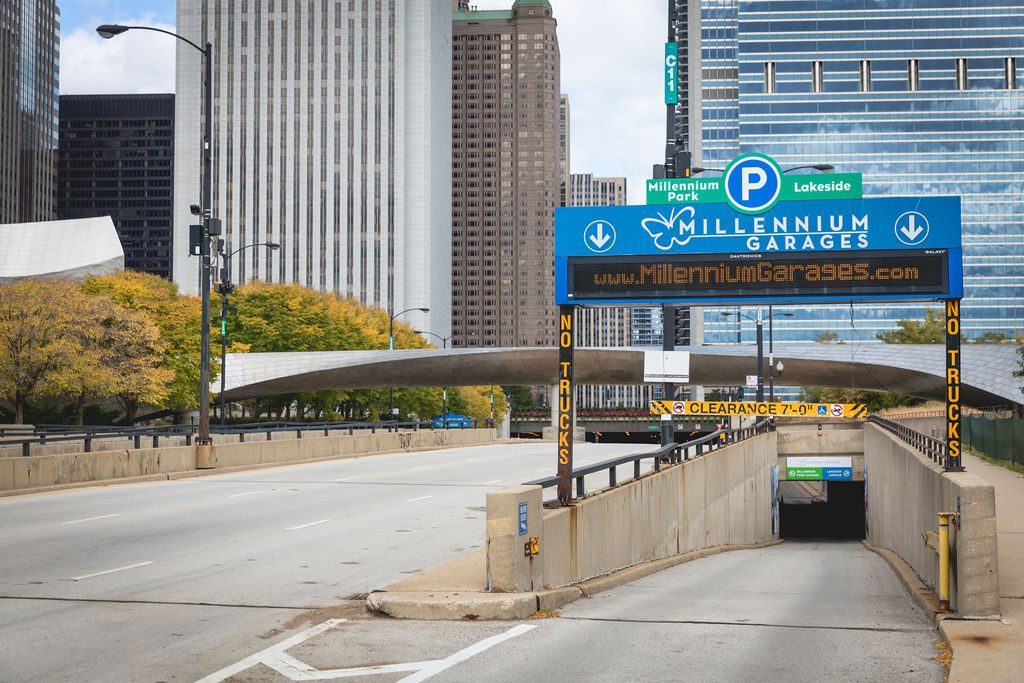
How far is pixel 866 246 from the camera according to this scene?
48.0 feet

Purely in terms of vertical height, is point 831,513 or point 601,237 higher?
point 601,237

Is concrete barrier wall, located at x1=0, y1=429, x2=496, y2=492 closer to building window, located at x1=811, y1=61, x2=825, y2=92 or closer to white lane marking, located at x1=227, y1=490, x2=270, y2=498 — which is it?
white lane marking, located at x1=227, y1=490, x2=270, y2=498

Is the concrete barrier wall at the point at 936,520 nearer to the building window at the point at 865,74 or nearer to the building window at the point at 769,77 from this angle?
the building window at the point at 769,77

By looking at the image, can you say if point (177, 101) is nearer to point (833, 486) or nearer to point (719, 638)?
point (833, 486)

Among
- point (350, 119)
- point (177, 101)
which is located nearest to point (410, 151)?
point (350, 119)

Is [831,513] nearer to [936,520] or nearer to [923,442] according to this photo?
[923,442]

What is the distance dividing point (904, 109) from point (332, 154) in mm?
95770

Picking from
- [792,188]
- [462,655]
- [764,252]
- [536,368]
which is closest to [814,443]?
[792,188]

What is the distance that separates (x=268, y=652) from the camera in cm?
927

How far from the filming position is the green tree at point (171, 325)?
251 ft

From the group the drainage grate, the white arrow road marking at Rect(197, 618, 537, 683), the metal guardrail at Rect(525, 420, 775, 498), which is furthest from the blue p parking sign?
the white arrow road marking at Rect(197, 618, 537, 683)

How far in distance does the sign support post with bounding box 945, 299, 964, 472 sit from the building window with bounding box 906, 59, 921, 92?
184 meters

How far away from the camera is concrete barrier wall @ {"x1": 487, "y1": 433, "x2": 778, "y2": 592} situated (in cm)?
1139

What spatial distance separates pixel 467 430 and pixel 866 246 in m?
55.3
